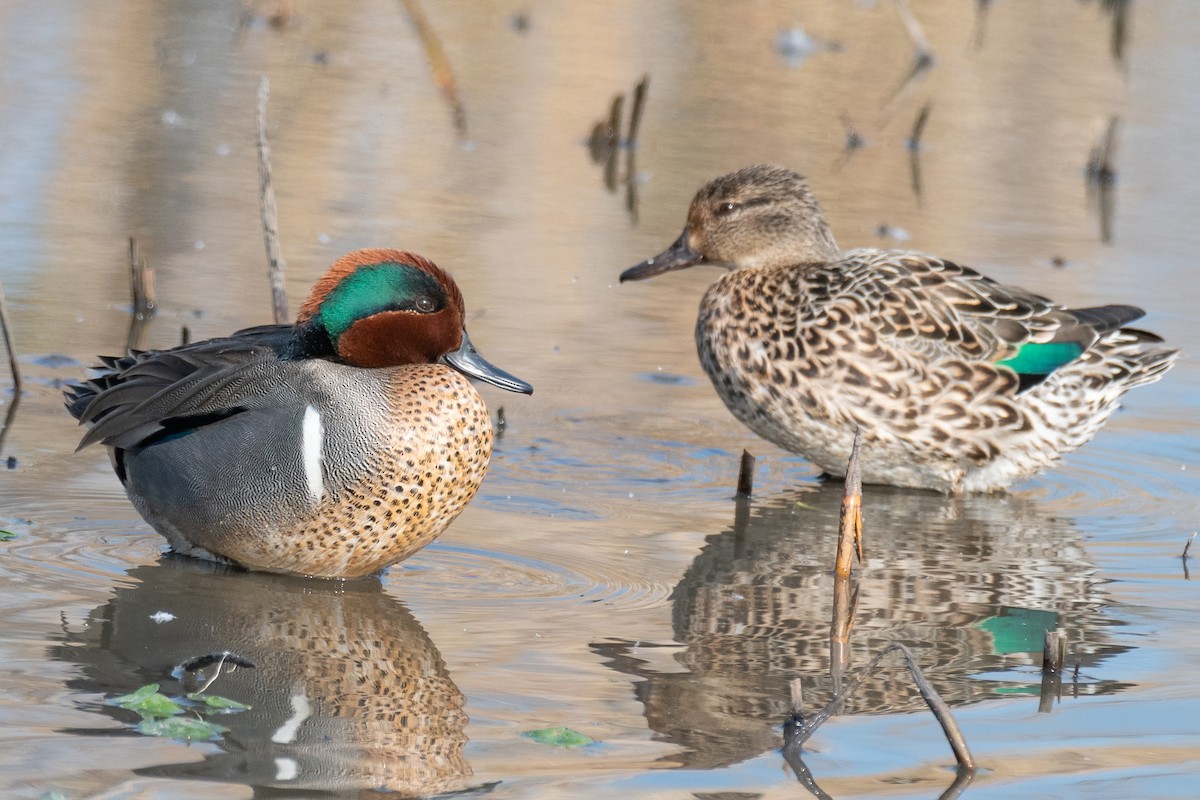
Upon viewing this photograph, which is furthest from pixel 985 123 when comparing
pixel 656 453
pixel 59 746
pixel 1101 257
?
pixel 59 746

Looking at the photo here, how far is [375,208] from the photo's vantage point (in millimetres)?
8273

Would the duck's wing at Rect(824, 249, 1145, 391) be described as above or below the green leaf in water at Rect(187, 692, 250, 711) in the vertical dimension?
above

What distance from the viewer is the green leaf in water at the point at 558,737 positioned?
3549mm

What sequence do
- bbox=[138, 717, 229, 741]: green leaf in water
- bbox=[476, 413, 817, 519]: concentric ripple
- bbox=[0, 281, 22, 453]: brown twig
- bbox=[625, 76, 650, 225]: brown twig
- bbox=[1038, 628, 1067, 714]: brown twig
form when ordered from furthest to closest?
1. bbox=[625, 76, 650, 225]: brown twig
2. bbox=[0, 281, 22, 453]: brown twig
3. bbox=[476, 413, 817, 519]: concentric ripple
4. bbox=[1038, 628, 1067, 714]: brown twig
5. bbox=[138, 717, 229, 741]: green leaf in water

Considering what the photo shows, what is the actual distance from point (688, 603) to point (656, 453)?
1321 millimetres

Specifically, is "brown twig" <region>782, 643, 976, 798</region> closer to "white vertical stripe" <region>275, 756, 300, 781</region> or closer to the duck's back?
"white vertical stripe" <region>275, 756, 300, 781</region>

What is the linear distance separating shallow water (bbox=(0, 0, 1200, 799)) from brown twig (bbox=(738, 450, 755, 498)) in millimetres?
68

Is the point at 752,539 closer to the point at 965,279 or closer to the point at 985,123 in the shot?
the point at 965,279

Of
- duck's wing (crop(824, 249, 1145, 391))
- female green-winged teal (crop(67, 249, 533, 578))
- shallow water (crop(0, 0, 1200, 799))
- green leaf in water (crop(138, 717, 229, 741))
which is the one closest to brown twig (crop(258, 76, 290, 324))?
shallow water (crop(0, 0, 1200, 799))

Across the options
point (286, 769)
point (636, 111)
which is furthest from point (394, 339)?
point (636, 111)

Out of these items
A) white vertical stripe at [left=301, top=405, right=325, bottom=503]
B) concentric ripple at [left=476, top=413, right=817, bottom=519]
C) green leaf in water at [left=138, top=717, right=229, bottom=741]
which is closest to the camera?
green leaf in water at [left=138, top=717, right=229, bottom=741]

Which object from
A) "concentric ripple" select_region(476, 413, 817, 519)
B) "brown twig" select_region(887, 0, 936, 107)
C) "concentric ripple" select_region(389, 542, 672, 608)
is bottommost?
"concentric ripple" select_region(389, 542, 672, 608)

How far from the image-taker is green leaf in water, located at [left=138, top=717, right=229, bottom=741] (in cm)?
343

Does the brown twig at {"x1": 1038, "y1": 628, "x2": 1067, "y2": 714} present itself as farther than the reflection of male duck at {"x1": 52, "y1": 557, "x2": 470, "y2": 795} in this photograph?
Yes
